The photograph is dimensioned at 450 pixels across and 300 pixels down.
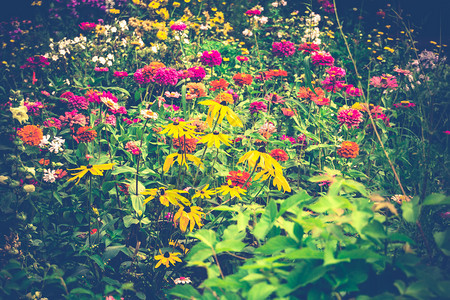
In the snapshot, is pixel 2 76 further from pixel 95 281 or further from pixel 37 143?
pixel 95 281

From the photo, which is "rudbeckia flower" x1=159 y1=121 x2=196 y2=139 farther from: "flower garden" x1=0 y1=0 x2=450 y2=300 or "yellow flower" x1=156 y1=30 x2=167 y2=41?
"yellow flower" x1=156 y1=30 x2=167 y2=41

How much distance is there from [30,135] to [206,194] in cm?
110

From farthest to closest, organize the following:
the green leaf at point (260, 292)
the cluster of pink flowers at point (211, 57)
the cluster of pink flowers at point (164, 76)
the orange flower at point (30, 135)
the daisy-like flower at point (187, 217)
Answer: the cluster of pink flowers at point (211, 57)
the cluster of pink flowers at point (164, 76)
the orange flower at point (30, 135)
the daisy-like flower at point (187, 217)
the green leaf at point (260, 292)

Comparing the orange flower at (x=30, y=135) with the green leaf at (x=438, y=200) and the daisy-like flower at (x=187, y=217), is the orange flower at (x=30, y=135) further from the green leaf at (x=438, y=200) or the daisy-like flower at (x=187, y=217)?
the green leaf at (x=438, y=200)

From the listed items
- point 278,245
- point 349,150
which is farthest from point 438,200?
point 349,150

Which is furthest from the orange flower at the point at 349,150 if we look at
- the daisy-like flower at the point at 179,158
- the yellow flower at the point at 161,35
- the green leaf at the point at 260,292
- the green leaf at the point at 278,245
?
the yellow flower at the point at 161,35

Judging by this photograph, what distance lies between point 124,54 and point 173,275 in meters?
2.48

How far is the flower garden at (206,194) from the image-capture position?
784mm

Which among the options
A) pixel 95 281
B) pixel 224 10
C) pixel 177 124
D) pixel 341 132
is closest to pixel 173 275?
pixel 95 281

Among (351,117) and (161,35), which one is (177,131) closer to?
(351,117)

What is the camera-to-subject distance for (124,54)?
3.35 metres

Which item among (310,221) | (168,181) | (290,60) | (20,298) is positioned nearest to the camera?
(310,221)

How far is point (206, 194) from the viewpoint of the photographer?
1538mm

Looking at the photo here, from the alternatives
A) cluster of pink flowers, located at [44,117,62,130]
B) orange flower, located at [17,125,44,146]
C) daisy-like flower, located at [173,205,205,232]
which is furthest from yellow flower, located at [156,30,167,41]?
daisy-like flower, located at [173,205,205,232]
